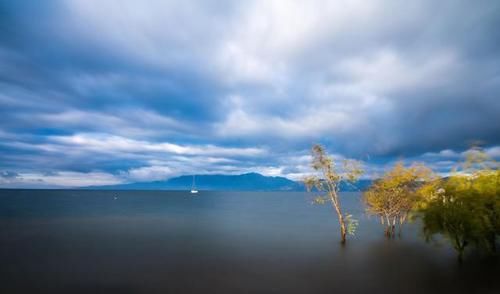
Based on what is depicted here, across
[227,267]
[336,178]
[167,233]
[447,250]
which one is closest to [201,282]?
[227,267]

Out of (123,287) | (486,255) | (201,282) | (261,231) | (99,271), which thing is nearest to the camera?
(123,287)

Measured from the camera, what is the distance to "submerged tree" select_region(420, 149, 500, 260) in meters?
34.5

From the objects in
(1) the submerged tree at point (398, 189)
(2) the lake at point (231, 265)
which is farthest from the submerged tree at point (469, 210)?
(1) the submerged tree at point (398, 189)

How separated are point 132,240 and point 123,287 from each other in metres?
27.9

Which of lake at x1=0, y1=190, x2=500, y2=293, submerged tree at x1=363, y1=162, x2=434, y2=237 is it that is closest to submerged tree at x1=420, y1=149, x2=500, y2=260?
lake at x1=0, y1=190, x2=500, y2=293

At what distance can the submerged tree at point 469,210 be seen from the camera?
34531 millimetres

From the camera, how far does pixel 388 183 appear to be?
5247 cm

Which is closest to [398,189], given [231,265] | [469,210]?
[469,210]

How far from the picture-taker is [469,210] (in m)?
34.9

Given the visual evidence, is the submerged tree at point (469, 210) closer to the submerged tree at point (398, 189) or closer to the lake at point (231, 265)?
the lake at point (231, 265)

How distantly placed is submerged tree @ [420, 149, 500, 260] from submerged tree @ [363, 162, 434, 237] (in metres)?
12.3

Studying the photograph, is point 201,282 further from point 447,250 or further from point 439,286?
point 447,250

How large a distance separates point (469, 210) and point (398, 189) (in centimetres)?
1741

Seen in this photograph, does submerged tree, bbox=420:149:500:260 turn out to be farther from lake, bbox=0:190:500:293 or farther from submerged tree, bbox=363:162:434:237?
submerged tree, bbox=363:162:434:237
